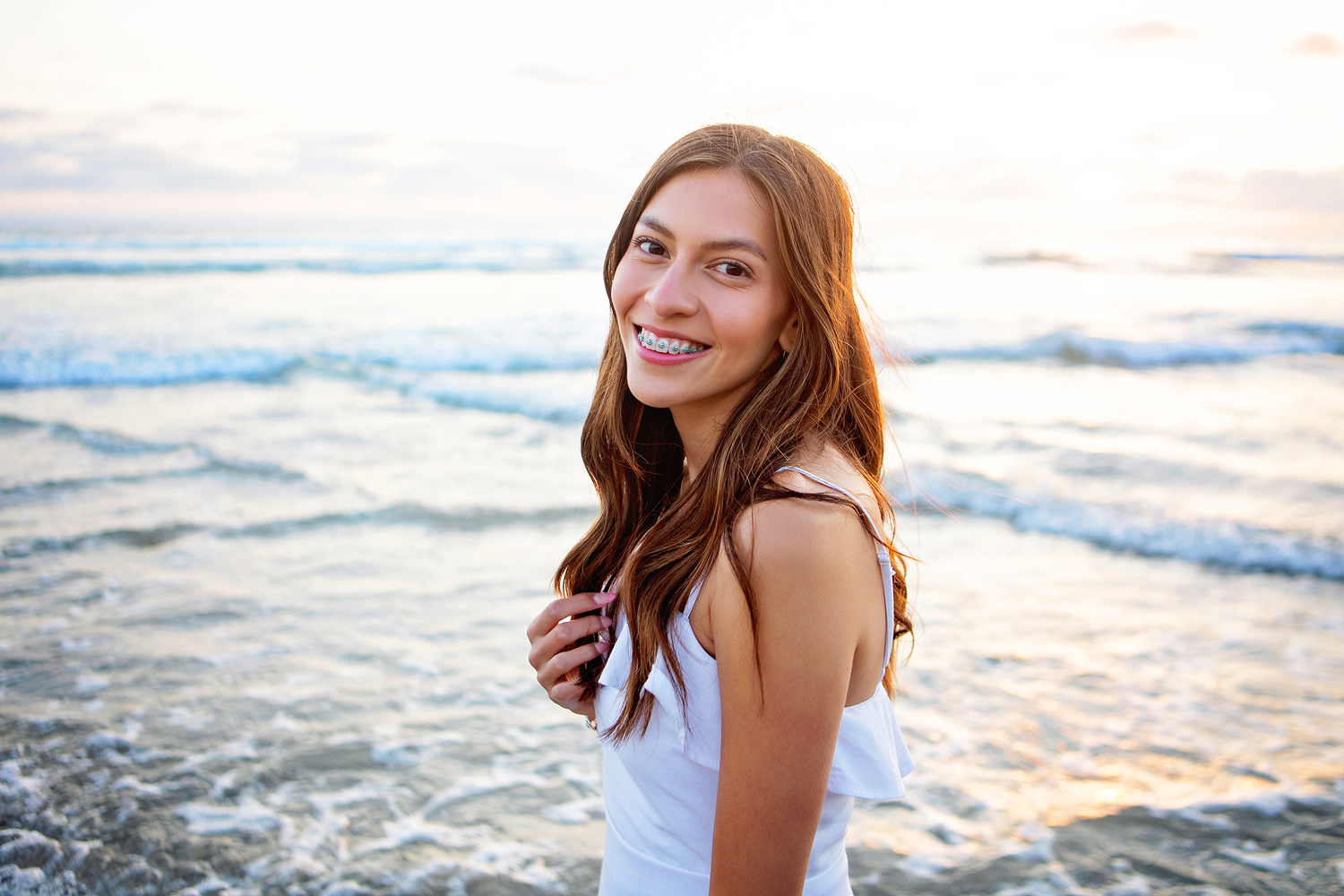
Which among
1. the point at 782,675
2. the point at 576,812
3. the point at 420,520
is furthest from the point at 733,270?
the point at 420,520

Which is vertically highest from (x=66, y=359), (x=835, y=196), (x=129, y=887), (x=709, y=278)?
(x=835, y=196)

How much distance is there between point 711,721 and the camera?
179cm

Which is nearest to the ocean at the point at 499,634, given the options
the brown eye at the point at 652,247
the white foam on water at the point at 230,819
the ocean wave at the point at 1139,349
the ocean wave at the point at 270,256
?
the white foam on water at the point at 230,819

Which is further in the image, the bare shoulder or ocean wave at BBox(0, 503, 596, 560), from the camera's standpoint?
ocean wave at BBox(0, 503, 596, 560)

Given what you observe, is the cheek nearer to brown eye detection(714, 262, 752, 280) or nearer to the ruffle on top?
brown eye detection(714, 262, 752, 280)

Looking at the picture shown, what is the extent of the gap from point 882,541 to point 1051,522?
6837mm

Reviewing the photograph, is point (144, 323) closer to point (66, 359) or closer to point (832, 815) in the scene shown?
point (66, 359)

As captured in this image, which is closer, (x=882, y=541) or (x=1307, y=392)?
(x=882, y=541)

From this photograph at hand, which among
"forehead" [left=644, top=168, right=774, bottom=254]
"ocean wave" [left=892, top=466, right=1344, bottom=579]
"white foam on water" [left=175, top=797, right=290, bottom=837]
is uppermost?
"forehead" [left=644, top=168, right=774, bottom=254]

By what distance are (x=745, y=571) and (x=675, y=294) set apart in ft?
2.28

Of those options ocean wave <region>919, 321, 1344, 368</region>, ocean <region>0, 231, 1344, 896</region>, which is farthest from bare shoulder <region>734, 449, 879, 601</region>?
ocean wave <region>919, 321, 1344, 368</region>

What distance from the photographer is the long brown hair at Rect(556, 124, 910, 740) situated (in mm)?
1808

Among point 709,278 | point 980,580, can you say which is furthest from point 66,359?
point 709,278

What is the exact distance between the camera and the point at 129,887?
3.38 m
